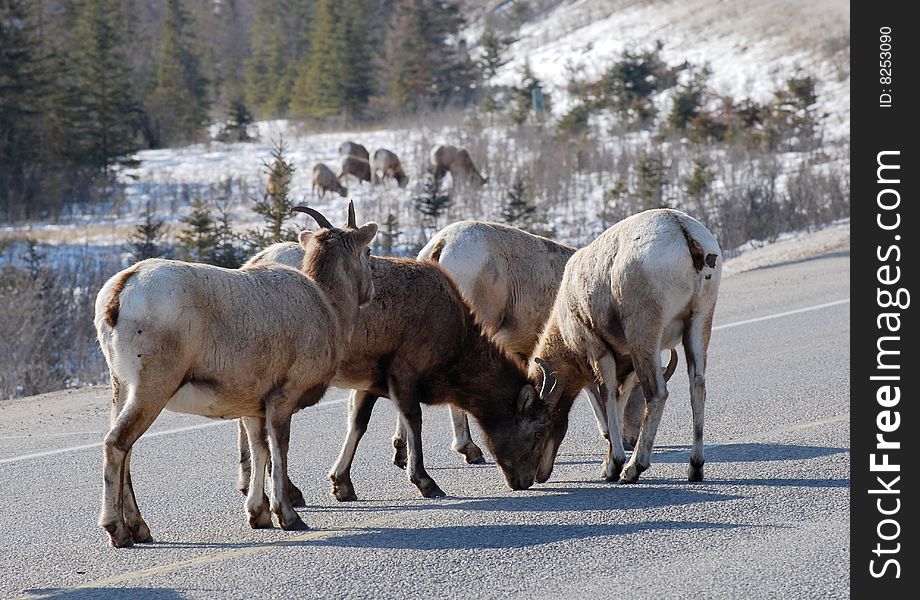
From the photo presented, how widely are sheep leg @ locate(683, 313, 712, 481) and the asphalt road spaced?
0.46 ft

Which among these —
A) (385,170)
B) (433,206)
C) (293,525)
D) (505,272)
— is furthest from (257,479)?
(385,170)

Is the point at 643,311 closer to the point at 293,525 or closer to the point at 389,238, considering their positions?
the point at 293,525

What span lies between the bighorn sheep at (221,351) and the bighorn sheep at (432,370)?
63cm

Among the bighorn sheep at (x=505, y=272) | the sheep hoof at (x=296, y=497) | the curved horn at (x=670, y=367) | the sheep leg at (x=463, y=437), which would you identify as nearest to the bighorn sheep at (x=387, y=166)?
the bighorn sheep at (x=505, y=272)

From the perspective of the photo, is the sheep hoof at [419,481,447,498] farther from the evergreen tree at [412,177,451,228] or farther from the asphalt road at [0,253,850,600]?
the evergreen tree at [412,177,451,228]

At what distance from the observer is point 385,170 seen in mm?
35250

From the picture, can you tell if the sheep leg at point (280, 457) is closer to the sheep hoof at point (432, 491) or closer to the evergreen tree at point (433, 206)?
the sheep hoof at point (432, 491)

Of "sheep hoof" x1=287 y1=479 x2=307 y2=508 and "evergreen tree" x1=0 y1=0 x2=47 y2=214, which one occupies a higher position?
"evergreen tree" x1=0 y1=0 x2=47 y2=214

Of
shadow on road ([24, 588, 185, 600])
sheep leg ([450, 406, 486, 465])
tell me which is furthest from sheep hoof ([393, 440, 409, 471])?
shadow on road ([24, 588, 185, 600])


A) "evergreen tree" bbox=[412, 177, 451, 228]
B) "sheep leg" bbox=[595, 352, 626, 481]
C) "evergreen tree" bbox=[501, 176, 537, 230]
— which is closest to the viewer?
"sheep leg" bbox=[595, 352, 626, 481]

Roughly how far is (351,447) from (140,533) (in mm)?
1658

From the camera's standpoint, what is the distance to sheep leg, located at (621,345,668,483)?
7.41 metres

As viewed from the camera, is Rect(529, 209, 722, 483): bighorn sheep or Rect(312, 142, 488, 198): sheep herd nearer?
Rect(529, 209, 722, 483): bighorn sheep

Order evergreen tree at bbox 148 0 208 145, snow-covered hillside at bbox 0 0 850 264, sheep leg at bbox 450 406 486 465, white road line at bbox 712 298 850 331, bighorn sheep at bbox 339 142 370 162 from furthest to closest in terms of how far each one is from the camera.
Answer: evergreen tree at bbox 148 0 208 145 < bighorn sheep at bbox 339 142 370 162 < snow-covered hillside at bbox 0 0 850 264 < white road line at bbox 712 298 850 331 < sheep leg at bbox 450 406 486 465
